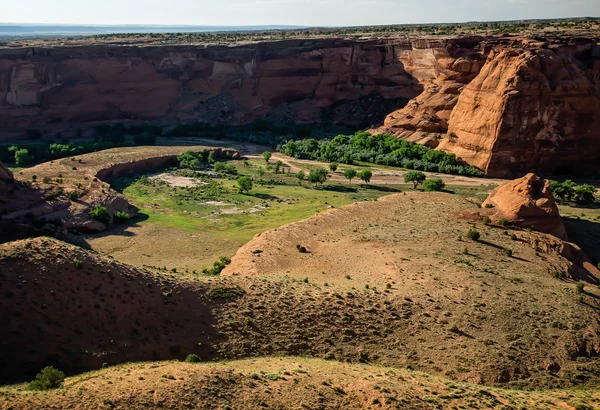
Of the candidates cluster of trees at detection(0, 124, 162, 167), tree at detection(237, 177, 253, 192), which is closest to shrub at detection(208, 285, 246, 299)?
tree at detection(237, 177, 253, 192)

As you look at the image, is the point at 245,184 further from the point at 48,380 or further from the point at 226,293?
the point at 48,380

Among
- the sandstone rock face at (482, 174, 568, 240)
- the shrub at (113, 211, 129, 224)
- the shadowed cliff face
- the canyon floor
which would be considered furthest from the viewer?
the shadowed cliff face

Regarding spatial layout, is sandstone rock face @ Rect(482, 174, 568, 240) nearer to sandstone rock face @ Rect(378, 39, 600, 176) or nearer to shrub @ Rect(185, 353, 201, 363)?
sandstone rock face @ Rect(378, 39, 600, 176)

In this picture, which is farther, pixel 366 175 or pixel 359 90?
pixel 359 90

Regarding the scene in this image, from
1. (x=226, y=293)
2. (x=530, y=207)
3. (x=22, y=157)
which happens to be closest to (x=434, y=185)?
(x=530, y=207)

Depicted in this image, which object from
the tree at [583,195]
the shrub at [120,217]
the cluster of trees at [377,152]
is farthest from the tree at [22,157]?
the tree at [583,195]

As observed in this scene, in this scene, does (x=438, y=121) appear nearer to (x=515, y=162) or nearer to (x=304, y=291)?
(x=515, y=162)

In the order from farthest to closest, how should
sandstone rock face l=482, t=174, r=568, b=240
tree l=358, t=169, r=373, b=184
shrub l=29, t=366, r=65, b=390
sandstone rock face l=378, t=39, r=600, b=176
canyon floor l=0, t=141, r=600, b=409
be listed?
sandstone rock face l=378, t=39, r=600, b=176 < tree l=358, t=169, r=373, b=184 < sandstone rock face l=482, t=174, r=568, b=240 < canyon floor l=0, t=141, r=600, b=409 < shrub l=29, t=366, r=65, b=390
